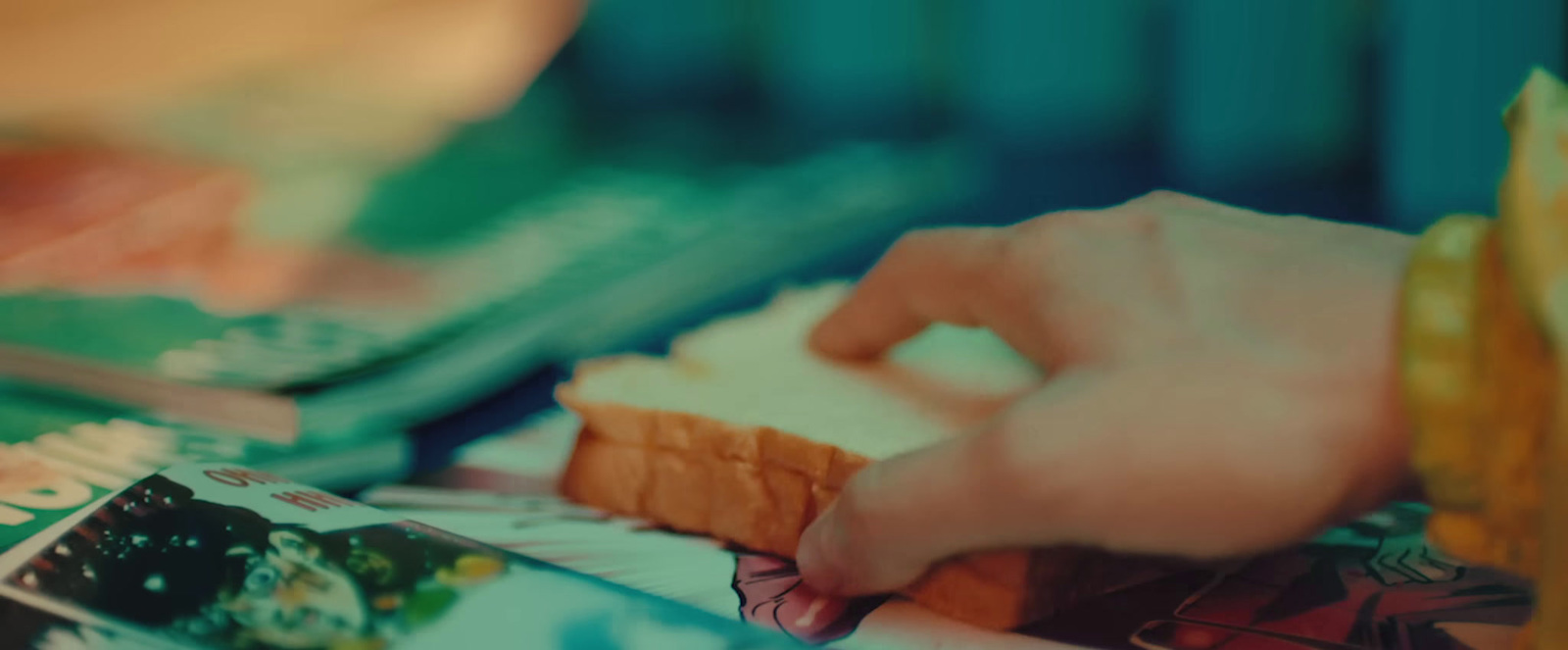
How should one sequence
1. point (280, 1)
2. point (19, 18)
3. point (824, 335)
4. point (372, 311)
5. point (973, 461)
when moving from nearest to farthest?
point (973, 461) → point (824, 335) → point (372, 311) → point (19, 18) → point (280, 1)

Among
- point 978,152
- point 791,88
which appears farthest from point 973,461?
point 791,88

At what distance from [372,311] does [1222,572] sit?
0.68 meters

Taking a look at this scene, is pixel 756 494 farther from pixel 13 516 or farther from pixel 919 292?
pixel 13 516

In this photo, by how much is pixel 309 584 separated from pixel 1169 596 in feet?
1.14

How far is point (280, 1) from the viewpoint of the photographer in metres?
1.62

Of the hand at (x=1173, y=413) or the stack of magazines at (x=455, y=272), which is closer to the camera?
the hand at (x=1173, y=413)

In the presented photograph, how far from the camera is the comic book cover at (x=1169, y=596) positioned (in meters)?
0.50

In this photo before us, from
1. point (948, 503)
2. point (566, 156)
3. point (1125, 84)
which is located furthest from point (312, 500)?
point (1125, 84)

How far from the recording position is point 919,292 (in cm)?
59

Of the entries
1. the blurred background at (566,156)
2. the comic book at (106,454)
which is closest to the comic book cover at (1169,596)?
the comic book at (106,454)

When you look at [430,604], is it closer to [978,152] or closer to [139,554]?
[139,554]

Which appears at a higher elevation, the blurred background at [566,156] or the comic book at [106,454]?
the blurred background at [566,156]

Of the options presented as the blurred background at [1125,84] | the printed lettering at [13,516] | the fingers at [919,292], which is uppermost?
the blurred background at [1125,84]

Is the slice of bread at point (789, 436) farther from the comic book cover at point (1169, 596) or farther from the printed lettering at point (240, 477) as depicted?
the printed lettering at point (240, 477)
